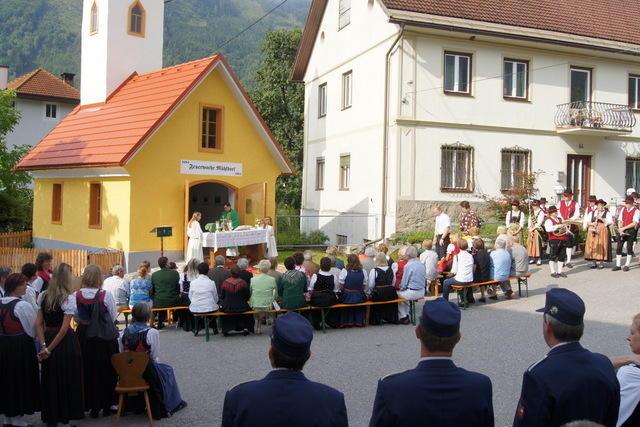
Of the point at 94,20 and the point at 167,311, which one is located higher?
the point at 94,20

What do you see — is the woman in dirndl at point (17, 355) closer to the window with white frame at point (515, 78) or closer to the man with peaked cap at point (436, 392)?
the man with peaked cap at point (436, 392)

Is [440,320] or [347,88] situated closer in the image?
[440,320]


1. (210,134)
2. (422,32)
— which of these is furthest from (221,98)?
(422,32)

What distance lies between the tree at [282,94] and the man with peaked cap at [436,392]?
37.1 m

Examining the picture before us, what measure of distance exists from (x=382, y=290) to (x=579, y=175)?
15497 millimetres

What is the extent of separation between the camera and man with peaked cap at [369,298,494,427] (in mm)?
3184

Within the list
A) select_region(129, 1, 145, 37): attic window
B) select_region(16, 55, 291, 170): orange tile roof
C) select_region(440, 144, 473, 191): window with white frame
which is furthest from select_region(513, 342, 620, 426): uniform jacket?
select_region(129, 1, 145, 37): attic window

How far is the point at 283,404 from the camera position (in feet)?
10.3

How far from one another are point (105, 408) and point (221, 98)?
14.6m

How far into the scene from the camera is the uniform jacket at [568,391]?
3.48 meters


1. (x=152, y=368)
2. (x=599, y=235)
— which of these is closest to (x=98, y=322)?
(x=152, y=368)

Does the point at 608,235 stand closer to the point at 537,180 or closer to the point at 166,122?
the point at 537,180

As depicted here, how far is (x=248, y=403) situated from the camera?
3170mm

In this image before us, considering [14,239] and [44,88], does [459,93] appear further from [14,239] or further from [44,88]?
[44,88]
